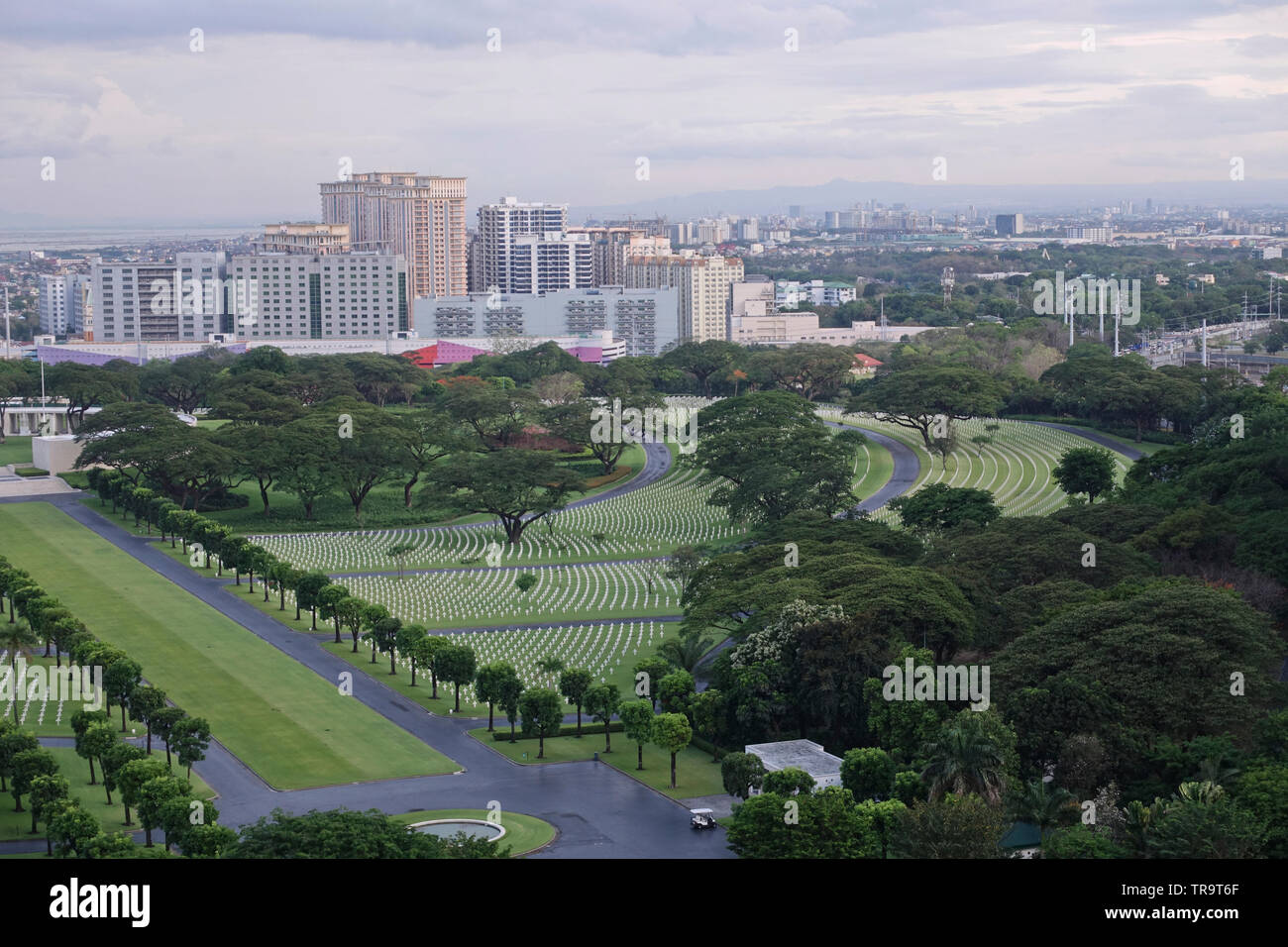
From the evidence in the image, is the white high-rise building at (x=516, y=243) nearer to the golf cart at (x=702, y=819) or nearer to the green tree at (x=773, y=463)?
the green tree at (x=773, y=463)

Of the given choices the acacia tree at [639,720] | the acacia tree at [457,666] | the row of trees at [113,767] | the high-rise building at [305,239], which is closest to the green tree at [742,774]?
the acacia tree at [639,720]

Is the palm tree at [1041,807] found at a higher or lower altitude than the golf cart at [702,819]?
higher

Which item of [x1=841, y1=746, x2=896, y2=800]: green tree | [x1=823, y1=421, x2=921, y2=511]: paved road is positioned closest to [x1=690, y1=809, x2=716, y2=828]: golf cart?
[x1=841, y1=746, x2=896, y2=800]: green tree

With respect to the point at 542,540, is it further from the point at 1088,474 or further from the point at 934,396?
the point at 934,396

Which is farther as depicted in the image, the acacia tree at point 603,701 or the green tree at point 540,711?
the acacia tree at point 603,701

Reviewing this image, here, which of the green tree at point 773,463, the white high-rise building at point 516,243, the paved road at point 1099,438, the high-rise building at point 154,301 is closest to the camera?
the green tree at point 773,463

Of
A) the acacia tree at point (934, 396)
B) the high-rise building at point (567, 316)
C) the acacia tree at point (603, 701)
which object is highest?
the high-rise building at point (567, 316)

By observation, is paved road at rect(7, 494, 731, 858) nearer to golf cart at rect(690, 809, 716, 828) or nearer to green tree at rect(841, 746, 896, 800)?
golf cart at rect(690, 809, 716, 828)
